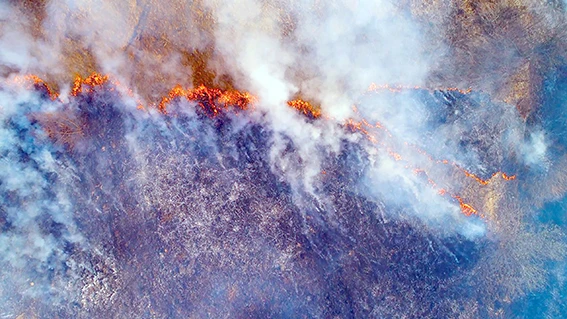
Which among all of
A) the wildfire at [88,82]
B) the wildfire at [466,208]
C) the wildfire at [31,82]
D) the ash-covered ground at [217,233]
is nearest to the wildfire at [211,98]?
the ash-covered ground at [217,233]

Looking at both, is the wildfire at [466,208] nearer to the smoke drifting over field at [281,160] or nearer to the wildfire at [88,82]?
the smoke drifting over field at [281,160]

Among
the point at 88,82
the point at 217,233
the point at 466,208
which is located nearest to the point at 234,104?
the point at 217,233

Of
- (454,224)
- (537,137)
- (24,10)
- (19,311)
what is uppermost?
(24,10)

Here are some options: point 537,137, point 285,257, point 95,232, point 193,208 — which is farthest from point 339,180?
point 95,232

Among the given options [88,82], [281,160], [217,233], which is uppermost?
[88,82]

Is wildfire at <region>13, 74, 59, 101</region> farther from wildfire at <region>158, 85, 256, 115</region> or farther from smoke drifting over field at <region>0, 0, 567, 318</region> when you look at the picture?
wildfire at <region>158, 85, 256, 115</region>

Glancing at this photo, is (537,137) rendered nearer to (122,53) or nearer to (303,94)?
(303,94)

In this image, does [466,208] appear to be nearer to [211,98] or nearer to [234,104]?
[234,104]

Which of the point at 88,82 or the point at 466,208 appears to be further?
the point at 466,208
